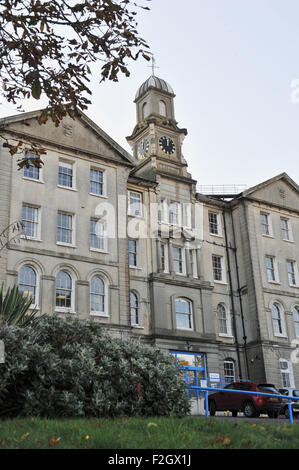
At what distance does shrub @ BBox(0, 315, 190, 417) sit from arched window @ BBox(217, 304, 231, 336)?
24.1m

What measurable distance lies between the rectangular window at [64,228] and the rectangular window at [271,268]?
16.1m

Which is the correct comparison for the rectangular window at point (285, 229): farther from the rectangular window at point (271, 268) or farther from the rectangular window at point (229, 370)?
the rectangular window at point (229, 370)

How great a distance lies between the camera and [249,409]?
21.8 m

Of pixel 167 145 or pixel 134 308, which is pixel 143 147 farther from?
pixel 134 308

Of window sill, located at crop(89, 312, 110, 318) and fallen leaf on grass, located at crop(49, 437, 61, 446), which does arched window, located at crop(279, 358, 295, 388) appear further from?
fallen leaf on grass, located at crop(49, 437, 61, 446)

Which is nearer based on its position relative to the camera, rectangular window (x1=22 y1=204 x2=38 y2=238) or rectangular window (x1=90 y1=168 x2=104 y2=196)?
rectangular window (x1=22 y1=204 x2=38 y2=238)

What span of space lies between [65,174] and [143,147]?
10.0 m

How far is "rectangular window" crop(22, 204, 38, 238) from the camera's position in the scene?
2838 cm

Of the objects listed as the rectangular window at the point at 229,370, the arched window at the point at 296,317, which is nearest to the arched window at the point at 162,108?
the arched window at the point at 296,317

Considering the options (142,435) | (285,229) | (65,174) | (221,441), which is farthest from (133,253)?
(221,441)

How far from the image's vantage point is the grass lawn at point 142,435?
23.5ft

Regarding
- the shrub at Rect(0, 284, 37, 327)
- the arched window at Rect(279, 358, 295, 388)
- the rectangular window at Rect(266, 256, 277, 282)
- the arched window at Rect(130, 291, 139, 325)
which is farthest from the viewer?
the rectangular window at Rect(266, 256, 277, 282)

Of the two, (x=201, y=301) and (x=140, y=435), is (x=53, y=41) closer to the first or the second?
(x=140, y=435)

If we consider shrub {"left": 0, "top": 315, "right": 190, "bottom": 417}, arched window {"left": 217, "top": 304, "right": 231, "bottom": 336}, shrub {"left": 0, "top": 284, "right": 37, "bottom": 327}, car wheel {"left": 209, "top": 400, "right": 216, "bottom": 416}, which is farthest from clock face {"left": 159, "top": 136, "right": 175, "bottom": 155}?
shrub {"left": 0, "top": 315, "right": 190, "bottom": 417}
